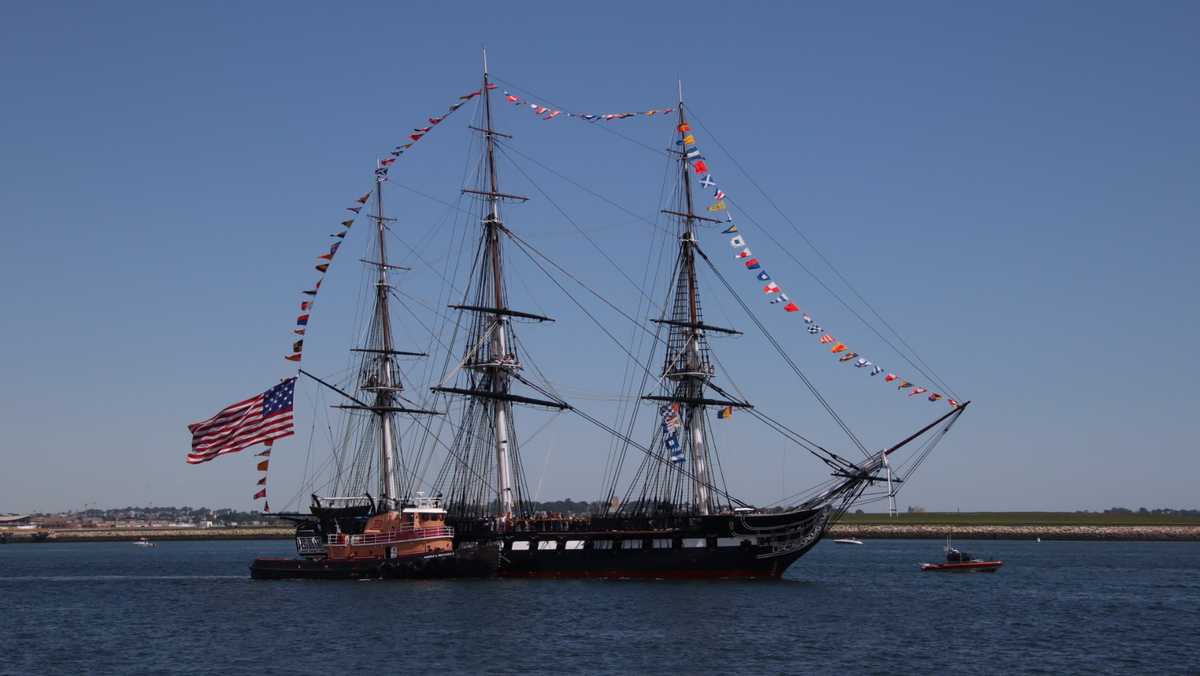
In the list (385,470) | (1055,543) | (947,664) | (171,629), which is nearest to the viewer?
(947,664)

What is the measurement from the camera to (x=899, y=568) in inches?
4469

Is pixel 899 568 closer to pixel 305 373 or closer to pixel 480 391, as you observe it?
pixel 480 391

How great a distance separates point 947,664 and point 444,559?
138 ft

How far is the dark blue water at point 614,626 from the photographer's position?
50.4 metres

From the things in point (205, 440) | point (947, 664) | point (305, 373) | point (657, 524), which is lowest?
point (947, 664)

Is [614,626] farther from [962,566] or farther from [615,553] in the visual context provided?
[962,566]

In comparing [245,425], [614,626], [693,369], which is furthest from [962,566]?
[245,425]

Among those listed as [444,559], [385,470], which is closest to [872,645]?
[444,559]

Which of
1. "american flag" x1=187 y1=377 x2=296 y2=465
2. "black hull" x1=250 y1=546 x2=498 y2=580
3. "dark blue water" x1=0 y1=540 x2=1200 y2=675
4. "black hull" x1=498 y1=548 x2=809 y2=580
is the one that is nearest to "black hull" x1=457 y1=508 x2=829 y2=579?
"black hull" x1=498 y1=548 x2=809 y2=580

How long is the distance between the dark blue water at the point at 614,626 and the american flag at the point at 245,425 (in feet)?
30.6

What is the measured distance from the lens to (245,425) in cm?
7938

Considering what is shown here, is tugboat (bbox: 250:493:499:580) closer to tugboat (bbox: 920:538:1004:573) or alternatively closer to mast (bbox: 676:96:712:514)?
mast (bbox: 676:96:712:514)

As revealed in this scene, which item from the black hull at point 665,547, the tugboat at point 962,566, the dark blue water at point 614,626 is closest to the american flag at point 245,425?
Answer: the dark blue water at point 614,626

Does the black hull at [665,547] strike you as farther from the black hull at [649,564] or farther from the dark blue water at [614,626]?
the dark blue water at [614,626]
